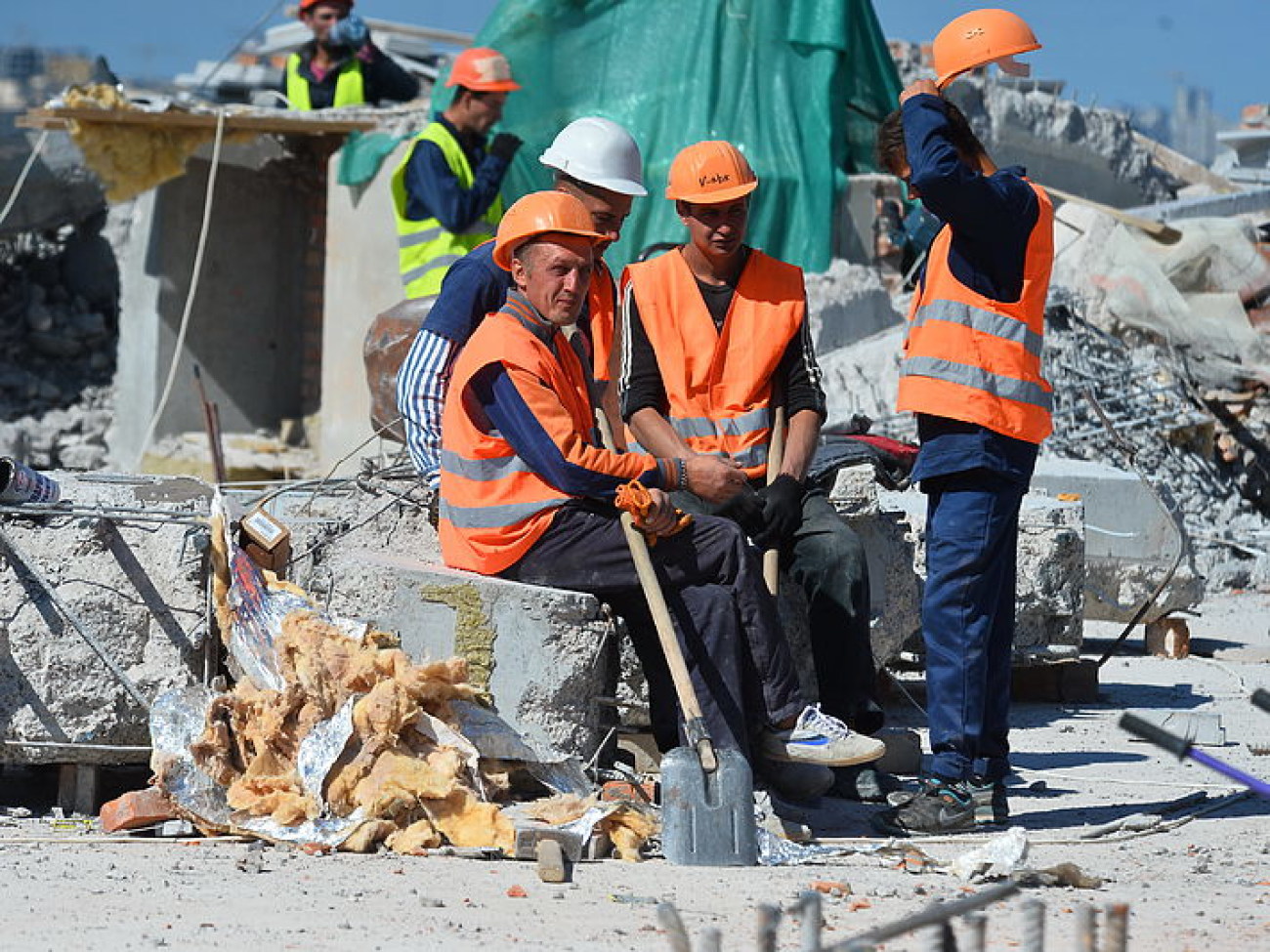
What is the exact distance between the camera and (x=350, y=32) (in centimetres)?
1206

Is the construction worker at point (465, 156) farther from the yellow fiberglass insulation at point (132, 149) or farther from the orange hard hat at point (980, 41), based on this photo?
the orange hard hat at point (980, 41)

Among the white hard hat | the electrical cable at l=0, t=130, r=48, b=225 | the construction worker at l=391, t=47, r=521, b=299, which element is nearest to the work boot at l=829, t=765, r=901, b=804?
the white hard hat

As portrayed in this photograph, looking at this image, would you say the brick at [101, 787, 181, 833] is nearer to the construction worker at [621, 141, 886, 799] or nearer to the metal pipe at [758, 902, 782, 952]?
the construction worker at [621, 141, 886, 799]

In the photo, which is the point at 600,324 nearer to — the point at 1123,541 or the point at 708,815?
the point at 708,815

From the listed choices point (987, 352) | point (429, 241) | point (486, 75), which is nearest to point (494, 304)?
point (987, 352)

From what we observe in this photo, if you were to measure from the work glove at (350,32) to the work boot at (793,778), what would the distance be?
7.67 metres

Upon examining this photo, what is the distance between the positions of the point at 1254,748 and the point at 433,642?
2838mm

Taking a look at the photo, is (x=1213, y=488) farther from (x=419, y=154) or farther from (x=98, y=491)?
(x=98, y=491)

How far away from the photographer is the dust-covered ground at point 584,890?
4008 millimetres

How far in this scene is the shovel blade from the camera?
484 cm

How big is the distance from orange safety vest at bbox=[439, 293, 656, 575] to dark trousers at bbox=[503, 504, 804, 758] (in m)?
0.07

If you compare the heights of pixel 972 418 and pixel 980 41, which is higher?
pixel 980 41

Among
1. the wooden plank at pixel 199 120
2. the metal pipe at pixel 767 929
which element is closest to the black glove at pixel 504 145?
the wooden plank at pixel 199 120

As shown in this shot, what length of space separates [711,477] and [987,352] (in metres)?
0.82
